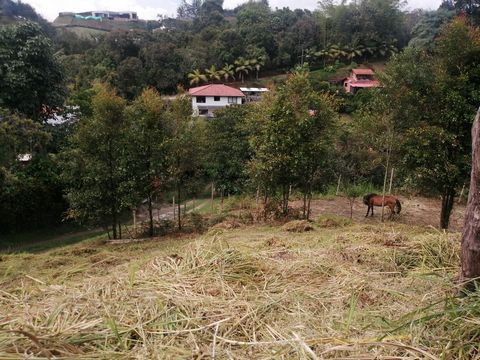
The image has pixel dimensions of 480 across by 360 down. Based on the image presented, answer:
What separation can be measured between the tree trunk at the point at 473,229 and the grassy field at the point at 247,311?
17cm

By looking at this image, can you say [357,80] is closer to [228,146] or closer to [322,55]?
[322,55]

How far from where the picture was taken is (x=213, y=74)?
31.5 m

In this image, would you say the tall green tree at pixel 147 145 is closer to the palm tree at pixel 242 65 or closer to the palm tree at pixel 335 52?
Answer: the palm tree at pixel 242 65

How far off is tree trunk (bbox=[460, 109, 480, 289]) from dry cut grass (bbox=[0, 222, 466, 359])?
17cm

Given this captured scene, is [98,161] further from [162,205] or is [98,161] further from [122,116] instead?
[162,205]

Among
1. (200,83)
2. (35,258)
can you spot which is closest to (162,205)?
(35,258)

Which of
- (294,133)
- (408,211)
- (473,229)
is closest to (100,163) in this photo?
(294,133)

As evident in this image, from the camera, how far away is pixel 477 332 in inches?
73.6

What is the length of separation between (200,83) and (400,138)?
78.1 ft

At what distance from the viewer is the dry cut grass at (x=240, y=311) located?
1845 millimetres

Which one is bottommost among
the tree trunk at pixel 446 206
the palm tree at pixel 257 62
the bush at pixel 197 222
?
the bush at pixel 197 222

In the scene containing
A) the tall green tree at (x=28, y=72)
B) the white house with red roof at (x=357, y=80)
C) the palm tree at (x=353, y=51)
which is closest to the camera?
the tall green tree at (x=28, y=72)

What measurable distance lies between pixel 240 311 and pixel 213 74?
30.7 metres

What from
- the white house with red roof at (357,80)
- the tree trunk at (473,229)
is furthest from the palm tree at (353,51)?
the tree trunk at (473,229)
